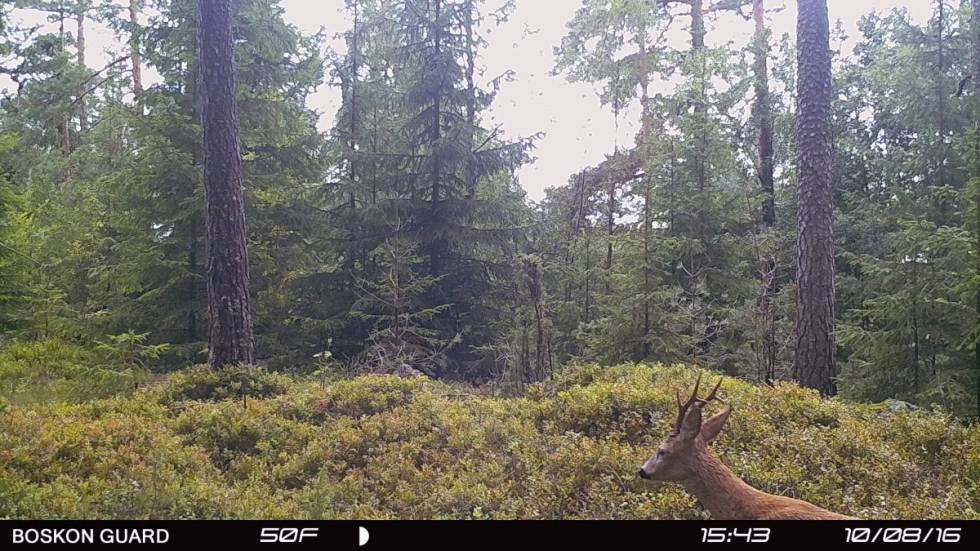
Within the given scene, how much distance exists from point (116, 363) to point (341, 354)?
4.16m

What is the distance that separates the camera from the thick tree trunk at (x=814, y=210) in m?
8.10

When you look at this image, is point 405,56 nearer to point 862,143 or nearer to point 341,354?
point 341,354

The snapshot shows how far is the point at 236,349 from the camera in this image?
8.66 meters

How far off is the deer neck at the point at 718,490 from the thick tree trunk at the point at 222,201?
6.81 m

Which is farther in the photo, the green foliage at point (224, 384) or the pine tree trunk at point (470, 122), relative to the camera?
the pine tree trunk at point (470, 122)

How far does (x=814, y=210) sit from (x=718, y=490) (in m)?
5.82

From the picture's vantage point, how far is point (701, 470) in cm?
379

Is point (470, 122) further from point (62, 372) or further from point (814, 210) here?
point (62, 372)
